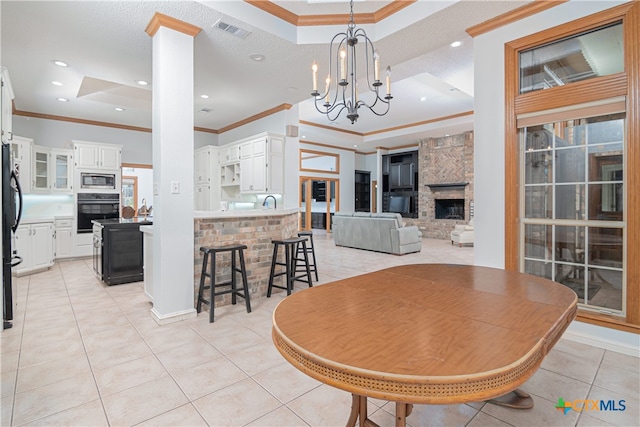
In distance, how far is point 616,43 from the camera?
2.48m

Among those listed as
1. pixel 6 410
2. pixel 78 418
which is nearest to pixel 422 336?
pixel 78 418

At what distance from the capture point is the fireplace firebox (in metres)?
9.73

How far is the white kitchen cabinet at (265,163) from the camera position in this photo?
5703 millimetres

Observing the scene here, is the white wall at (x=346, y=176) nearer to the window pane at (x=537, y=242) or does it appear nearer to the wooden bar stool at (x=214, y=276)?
the wooden bar stool at (x=214, y=276)

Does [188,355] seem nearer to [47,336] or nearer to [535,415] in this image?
[47,336]

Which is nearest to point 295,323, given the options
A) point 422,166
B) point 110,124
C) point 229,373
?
point 229,373

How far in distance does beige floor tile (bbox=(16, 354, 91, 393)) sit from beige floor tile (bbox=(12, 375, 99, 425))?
62 millimetres

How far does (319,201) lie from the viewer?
39.9ft

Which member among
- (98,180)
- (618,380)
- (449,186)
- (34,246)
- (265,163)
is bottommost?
(618,380)

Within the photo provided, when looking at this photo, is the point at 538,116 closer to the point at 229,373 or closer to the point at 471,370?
the point at 471,370

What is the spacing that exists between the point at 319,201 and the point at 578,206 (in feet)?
31.8

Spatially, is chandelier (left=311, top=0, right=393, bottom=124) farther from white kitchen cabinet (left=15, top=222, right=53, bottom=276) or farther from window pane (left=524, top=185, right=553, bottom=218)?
white kitchen cabinet (left=15, top=222, right=53, bottom=276)

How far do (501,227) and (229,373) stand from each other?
2.71 metres

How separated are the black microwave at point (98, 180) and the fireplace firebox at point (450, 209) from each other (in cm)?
884
